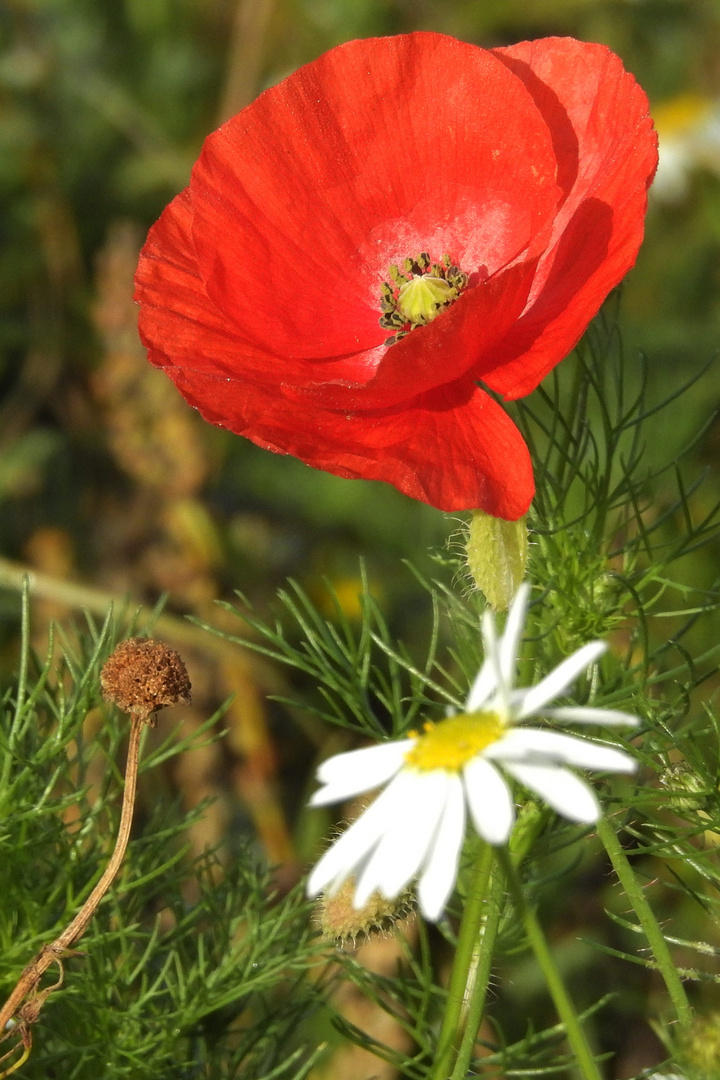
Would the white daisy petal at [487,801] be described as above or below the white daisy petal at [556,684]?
below

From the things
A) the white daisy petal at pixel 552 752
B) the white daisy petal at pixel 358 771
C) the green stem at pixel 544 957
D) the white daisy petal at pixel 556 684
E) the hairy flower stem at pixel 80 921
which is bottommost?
the hairy flower stem at pixel 80 921

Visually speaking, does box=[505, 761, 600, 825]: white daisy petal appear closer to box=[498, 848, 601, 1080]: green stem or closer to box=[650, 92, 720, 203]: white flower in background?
box=[498, 848, 601, 1080]: green stem

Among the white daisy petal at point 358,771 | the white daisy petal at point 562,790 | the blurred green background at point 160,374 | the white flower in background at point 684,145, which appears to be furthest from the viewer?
the white flower in background at point 684,145

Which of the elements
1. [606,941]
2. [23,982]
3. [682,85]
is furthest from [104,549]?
[682,85]

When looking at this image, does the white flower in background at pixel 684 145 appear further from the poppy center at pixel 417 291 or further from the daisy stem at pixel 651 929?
the daisy stem at pixel 651 929

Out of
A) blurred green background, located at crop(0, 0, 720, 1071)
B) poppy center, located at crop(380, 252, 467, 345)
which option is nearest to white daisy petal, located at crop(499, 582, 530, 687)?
poppy center, located at crop(380, 252, 467, 345)

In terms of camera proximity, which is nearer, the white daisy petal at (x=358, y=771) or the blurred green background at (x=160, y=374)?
the white daisy petal at (x=358, y=771)

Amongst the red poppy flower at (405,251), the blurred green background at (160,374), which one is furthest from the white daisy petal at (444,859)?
the blurred green background at (160,374)

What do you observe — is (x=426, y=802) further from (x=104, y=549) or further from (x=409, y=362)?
(x=104, y=549)
